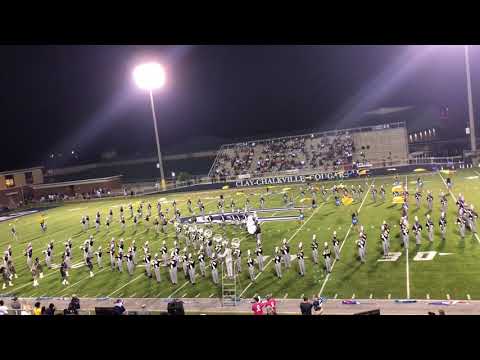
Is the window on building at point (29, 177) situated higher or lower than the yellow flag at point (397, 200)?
higher

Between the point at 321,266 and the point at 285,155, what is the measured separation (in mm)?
24058

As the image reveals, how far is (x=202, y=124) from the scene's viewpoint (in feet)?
127

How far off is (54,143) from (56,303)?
2475cm

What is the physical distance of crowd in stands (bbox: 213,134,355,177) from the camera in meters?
32.8

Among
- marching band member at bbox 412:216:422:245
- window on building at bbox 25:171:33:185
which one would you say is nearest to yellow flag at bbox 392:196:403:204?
marching band member at bbox 412:216:422:245

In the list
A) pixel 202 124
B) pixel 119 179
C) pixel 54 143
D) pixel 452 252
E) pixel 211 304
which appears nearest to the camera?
pixel 211 304

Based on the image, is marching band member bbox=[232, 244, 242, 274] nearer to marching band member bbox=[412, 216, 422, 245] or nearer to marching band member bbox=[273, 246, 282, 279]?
marching band member bbox=[273, 246, 282, 279]

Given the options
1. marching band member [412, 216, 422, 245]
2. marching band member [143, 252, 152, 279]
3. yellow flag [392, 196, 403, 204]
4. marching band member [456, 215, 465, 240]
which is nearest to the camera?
marching band member [412, 216, 422, 245]

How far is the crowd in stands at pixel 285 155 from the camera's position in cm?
3284

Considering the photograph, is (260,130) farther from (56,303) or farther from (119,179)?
(56,303)

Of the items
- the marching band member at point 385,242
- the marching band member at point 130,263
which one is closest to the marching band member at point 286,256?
the marching band member at point 385,242

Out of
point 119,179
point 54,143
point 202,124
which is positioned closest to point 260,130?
point 202,124

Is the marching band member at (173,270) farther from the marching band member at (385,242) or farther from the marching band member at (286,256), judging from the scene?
the marching band member at (385,242)
